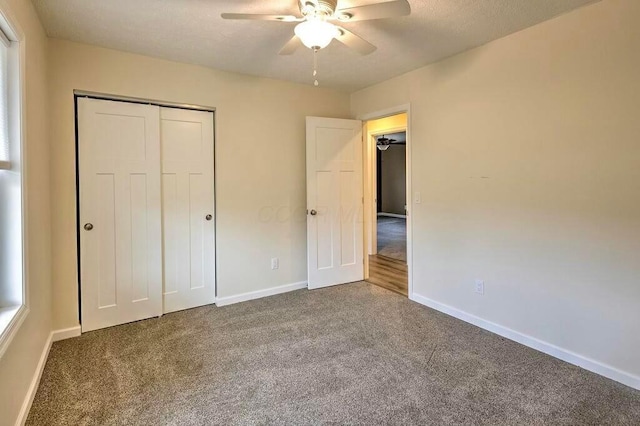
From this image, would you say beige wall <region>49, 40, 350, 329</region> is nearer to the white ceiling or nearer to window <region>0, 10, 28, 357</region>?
the white ceiling

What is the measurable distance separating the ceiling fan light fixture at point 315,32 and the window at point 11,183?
151 centimetres

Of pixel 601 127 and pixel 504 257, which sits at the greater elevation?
pixel 601 127

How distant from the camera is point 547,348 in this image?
2.48m

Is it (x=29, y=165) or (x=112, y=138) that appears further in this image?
(x=112, y=138)

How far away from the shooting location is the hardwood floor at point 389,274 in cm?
409

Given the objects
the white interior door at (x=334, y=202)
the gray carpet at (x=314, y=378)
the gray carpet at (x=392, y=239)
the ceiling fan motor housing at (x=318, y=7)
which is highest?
the ceiling fan motor housing at (x=318, y=7)

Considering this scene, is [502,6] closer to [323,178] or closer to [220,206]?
[323,178]

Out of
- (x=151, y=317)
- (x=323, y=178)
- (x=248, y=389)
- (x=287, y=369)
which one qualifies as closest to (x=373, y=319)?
(x=287, y=369)

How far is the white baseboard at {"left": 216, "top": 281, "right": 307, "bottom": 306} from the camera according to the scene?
11.5ft

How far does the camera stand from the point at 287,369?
228cm

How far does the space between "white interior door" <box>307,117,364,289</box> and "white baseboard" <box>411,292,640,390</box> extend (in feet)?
3.91

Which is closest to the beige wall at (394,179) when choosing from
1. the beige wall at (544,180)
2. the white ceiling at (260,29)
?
the beige wall at (544,180)

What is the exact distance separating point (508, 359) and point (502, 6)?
2.41 meters

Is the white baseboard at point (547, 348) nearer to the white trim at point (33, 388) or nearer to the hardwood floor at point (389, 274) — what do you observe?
the hardwood floor at point (389, 274)
